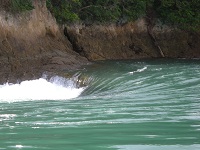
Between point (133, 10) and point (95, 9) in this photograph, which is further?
point (133, 10)

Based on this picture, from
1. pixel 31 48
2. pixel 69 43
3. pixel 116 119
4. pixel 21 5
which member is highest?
pixel 21 5

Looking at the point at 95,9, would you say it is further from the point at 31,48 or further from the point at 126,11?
the point at 31,48

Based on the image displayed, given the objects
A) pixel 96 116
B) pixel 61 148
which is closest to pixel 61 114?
pixel 96 116

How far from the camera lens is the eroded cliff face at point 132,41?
2267 centimetres

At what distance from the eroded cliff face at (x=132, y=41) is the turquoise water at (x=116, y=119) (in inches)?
335

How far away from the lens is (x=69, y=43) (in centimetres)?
2158

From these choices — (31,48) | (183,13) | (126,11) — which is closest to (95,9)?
(126,11)

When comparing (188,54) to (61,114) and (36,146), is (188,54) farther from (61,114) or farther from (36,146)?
(36,146)

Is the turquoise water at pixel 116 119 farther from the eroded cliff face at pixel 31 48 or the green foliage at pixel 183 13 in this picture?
the green foliage at pixel 183 13

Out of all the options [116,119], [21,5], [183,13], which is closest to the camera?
[116,119]

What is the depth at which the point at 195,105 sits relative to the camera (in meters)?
9.09

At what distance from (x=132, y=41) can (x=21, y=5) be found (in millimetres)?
7794

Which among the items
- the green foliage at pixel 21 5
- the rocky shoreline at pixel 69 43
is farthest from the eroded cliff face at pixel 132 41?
the green foliage at pixel 21 5

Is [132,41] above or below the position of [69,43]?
above
